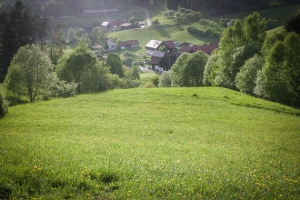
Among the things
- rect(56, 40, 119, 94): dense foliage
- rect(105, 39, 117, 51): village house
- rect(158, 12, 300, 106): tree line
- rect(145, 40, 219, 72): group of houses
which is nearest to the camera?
rect(158, 12, 300, 106): tree line

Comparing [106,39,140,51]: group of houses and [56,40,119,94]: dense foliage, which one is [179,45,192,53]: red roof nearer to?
[106,39,140,51]: group of houses

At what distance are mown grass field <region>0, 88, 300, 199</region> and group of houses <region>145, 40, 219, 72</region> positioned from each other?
293ft

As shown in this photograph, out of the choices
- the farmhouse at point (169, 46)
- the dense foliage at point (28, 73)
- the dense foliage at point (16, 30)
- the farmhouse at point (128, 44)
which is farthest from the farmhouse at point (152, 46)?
the dense foliage at point (28, 73)

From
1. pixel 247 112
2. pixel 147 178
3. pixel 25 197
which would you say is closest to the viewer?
pixel 25 197

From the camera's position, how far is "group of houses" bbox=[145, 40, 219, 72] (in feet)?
421

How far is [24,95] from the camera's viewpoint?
4816cm

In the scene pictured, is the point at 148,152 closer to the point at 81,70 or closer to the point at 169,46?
the point at 81,70

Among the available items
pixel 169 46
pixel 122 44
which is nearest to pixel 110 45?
pixel 122 44

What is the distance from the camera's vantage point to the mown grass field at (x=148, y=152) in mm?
11539

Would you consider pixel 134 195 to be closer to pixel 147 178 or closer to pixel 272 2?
pixel 147 178

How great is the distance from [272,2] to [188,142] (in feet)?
649

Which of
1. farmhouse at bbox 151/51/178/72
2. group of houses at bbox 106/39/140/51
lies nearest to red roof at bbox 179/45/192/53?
farmhouse at bbox 151/51/178/72

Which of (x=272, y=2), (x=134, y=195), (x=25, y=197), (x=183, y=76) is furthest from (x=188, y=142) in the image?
(x=272, y=2)

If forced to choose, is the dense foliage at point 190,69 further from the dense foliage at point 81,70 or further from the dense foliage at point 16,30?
the dense foliage at point 16,30
